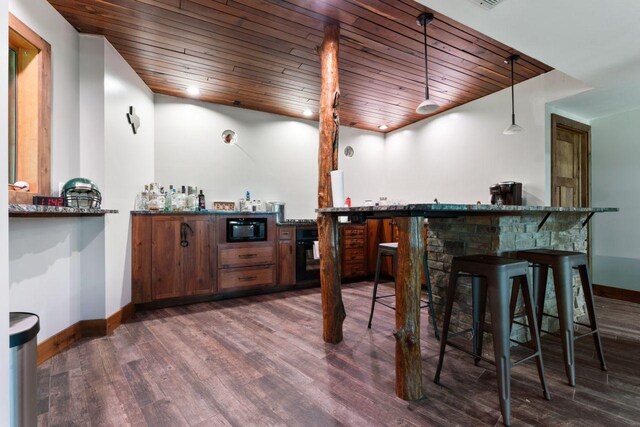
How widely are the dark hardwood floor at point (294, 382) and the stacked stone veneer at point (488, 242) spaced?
27 cm

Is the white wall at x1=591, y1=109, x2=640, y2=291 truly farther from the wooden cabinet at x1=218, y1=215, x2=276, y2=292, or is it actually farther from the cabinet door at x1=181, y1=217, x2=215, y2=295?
the cabinet door at x1=181, y1=217, x2=215, y2=295

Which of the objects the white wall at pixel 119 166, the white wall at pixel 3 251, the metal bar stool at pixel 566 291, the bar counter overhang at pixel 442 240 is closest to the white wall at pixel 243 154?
the white wall at pixel 119 166

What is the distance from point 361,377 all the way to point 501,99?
12.4 ft

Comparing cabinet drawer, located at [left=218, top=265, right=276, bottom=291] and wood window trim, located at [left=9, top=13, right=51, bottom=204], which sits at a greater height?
wood window trim, located at [left=9, top=13, right=51, bottom=204]

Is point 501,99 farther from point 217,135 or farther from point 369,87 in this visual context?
point 217,135

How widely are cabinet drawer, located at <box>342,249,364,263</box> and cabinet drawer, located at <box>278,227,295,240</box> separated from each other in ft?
2.98

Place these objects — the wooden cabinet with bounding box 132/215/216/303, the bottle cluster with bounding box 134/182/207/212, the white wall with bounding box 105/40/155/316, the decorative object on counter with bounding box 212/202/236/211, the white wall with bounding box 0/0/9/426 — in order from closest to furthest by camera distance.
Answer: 1. the white wall with bounding box 0/0/9/426
2. the white wall with bounding box 105/40/155/316
3. the wooden cabinet with bounding box 132/215/216/303
4. the bottle cluster with bounding box 134/182/207/212
5. the decorative object on counter with bounding box 212/202/236/211

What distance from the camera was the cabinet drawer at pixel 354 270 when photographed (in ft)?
14.5

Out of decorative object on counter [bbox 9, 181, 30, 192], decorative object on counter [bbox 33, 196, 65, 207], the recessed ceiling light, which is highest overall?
the recessed ceiling light

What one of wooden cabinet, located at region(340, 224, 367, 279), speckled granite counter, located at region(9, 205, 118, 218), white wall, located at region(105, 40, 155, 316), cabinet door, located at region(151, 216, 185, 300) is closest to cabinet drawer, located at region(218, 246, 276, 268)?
cabinet door, located at region(151, 216, 185, 300)

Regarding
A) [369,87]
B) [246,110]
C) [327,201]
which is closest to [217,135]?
[246,110]

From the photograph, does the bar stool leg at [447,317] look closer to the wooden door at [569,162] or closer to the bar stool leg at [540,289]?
the bar stool leg at [540,289]

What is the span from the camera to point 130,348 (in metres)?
2.24

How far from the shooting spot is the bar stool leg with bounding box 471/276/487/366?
76.8 inches
